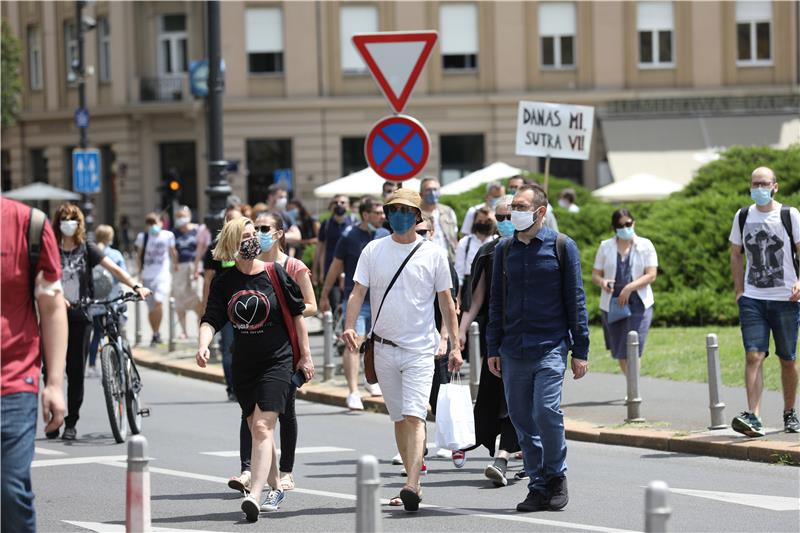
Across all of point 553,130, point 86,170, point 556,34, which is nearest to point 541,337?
point 553,130

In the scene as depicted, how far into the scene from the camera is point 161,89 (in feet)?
160

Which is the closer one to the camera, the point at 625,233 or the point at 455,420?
the point at 455,420

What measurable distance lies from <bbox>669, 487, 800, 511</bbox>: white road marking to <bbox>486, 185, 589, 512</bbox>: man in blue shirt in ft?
3.51

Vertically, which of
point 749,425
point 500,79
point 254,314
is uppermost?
point 500,79

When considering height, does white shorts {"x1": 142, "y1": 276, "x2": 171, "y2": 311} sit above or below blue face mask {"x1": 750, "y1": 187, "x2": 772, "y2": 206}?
below

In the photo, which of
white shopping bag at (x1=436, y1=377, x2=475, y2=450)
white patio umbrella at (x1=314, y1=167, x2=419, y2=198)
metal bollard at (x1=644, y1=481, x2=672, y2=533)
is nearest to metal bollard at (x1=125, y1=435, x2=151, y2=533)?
metal bollard at (x1=644, y1=481, x2=672, y2=533)

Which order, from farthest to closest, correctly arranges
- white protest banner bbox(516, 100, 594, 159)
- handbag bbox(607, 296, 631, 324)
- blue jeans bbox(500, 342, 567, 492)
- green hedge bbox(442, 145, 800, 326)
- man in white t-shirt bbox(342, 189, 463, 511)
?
green hedge bbox(442, 145, 800, 326) < white protest banner bbox(516, 100, 594, 159) < handbag bbox(607, 296, 631, 324) < man in white t-shirt bbox(342, 189, 463, 511) < blue jeans bbox(500, 342, 567, 492)

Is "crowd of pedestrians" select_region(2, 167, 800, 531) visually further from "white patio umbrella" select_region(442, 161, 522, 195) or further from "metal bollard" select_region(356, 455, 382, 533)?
"white patio umbrella" select_region(442, 161, 522, 195)

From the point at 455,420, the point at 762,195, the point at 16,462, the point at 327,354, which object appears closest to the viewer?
the point at 16,462

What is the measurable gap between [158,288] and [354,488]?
1271 centimetres

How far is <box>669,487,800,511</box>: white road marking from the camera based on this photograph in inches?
364

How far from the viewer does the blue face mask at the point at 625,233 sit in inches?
575

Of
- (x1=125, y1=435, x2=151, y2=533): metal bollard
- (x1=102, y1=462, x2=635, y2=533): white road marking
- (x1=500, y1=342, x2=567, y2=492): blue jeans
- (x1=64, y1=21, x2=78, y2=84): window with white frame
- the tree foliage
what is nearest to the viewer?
(x1=125, y1=435, x2=151, y2=533): metal bollard

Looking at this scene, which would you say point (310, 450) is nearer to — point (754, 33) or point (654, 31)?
point (654, 31)
